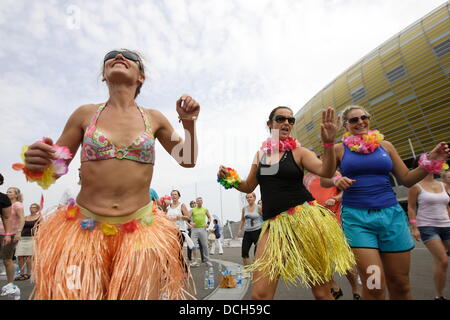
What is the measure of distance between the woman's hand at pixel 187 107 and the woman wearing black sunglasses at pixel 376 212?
135 centimetres

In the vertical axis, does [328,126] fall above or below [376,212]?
above

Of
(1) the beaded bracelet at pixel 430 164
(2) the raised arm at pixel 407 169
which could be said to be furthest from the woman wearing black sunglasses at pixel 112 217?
(1) the beaded bracelet at pixel 430 164

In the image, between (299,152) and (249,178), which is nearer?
(299,152)

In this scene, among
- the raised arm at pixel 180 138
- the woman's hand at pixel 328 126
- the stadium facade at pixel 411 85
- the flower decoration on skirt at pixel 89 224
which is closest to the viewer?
the flower decoration on skirt at pixel 89 224

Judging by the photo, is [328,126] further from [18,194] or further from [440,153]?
[18,194]

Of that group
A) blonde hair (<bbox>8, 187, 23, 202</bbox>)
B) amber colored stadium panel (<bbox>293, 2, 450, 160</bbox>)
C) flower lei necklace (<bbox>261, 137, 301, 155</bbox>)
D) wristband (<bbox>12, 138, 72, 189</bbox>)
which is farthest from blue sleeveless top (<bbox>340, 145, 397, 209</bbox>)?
amber colored stadium panel (<bbox>293, 2, 450, 160</bbox>)

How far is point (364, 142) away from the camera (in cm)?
301

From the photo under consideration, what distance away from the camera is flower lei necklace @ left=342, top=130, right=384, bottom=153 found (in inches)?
117

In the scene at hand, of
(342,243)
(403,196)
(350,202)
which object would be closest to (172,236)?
(342,243)

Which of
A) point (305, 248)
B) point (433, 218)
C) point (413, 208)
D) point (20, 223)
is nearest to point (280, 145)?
point (305, 248)

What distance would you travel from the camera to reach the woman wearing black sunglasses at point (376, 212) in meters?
2.54

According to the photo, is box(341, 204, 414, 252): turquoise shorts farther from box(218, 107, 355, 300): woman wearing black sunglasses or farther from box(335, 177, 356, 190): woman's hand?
box(335, 177, 356, 190): woman's hand

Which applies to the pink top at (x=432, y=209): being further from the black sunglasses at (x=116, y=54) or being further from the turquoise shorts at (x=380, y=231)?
the black sunglasses at (x=116, y=54)

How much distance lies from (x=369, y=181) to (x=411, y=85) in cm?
3413
